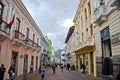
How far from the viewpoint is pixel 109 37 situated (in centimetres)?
1392

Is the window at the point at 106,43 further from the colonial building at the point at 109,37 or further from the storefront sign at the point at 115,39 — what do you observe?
the storefront sign at the point at 115,39

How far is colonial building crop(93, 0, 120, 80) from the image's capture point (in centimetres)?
1181

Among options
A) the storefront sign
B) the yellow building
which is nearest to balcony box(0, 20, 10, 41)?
the storefront sign

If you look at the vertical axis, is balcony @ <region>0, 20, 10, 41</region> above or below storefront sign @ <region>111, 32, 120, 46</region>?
above

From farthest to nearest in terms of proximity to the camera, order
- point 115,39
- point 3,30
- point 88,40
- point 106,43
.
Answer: point 88,40 < point 106,43 < point 3,30 < point 115,39

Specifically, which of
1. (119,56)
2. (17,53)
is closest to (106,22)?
(119,56)

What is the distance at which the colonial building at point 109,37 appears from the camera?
11814 millimetres

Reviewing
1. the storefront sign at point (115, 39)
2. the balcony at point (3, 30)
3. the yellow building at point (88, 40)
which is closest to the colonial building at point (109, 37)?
the storefront sign at point (115, 39)

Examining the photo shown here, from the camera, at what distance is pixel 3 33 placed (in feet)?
44.6

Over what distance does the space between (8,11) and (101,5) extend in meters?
8.82

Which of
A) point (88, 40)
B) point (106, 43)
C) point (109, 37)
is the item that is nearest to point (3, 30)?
point (109, 37)

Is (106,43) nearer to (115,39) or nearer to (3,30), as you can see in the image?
(115,39)

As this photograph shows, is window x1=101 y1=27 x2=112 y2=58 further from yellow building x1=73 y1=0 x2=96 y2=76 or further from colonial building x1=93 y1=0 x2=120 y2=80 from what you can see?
yellow building x1=73 y1=0 x2=96 y2=76

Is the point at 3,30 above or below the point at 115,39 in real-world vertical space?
above
